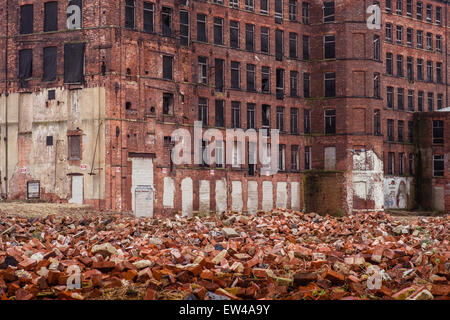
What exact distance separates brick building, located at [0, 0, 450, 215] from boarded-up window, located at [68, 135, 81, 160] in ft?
0.28

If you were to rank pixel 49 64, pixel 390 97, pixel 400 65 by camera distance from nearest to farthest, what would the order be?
pixel 49 64, pixel 390 97, pixel 400 65

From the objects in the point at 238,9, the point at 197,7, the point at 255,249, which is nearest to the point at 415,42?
the point at 238,9

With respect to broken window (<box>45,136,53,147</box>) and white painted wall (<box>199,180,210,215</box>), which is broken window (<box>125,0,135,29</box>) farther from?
white painted wall (<box>199,180,210,215</box>)

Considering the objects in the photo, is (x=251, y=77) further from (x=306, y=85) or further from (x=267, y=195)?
(x=267, y=195)

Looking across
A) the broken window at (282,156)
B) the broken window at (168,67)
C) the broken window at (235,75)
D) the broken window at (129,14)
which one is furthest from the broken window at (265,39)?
the broken window at (129,14)

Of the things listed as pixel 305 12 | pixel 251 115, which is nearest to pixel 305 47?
pixel 305 12

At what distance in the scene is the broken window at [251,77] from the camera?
55406mm

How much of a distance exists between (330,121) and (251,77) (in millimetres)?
7564

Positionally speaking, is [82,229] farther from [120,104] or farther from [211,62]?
[211,62]

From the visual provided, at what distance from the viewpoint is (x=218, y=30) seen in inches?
2092

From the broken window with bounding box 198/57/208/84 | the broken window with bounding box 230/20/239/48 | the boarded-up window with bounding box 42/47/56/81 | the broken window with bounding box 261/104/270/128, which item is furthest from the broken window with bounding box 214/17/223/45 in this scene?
the boarded-up window with bounding box 42/47/56/81

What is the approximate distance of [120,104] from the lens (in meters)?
44.1

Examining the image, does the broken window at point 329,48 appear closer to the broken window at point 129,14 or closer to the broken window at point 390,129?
the broken window at point 390,129
